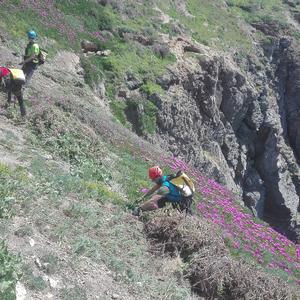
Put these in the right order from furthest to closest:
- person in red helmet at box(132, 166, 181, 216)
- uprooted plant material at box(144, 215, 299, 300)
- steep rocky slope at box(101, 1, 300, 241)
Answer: steep rocky slope at box(101, 1, 300, 241)
person in red helmet at box(132, 166, 181, 216)
uprooted plant material at box(144, 215, 299, 300)

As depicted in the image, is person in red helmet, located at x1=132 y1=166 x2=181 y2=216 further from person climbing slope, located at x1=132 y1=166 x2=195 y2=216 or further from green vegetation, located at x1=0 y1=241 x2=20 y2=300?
green vegetation, located at x1=0 y1=241 x2=20 y2=300

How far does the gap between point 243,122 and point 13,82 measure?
94.6ft

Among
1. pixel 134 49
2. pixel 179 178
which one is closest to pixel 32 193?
pixel 179 178

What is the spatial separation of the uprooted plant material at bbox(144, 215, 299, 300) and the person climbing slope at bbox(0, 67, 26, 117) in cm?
582

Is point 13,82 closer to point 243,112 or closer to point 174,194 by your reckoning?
point 174,194

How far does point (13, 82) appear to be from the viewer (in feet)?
47.5

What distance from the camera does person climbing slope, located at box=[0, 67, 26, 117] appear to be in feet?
47.3

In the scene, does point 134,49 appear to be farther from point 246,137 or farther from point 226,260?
point 226,260

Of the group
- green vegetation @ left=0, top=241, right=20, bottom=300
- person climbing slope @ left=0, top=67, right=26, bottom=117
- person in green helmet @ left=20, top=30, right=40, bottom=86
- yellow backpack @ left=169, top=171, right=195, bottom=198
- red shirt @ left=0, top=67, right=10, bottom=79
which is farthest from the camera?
person in green helmet @ left=20, top=30, right=40, bottom=86

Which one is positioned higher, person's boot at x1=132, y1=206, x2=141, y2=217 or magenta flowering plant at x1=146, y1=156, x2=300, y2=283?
person's boot at x1=132, y1=206, x2=141, y2=217

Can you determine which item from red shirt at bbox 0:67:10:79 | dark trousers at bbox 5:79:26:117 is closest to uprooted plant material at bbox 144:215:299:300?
dark trousers at bbox 5:79:26:117

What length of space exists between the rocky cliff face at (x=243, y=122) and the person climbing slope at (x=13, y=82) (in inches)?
600

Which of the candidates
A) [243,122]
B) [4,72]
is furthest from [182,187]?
[243,122]

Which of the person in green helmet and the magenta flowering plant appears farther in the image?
the person in green helmet
